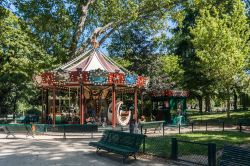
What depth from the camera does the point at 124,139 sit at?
44.9 ft

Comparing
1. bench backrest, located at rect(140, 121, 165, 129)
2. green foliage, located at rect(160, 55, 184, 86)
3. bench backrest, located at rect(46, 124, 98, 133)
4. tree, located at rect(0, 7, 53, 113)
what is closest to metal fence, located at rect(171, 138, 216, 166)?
bench backrest, located at rect(140, 121, 165, 129)

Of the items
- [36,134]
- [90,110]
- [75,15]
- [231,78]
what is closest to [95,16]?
[75,15]

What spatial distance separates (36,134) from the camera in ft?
71.6

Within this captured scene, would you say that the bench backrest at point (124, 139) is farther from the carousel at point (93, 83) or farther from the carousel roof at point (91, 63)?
the carousel roof at point (91, 63)

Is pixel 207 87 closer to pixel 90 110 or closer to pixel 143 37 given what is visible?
pixel 143 37

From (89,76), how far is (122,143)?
33.8 feet

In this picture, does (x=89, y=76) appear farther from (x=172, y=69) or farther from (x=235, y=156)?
(x=172, y=69)

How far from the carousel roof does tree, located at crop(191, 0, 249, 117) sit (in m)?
11.5

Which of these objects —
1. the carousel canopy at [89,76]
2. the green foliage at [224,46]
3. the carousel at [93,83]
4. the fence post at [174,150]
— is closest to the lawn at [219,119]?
the green foliage at [224,46]

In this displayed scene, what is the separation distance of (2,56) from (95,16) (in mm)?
10379

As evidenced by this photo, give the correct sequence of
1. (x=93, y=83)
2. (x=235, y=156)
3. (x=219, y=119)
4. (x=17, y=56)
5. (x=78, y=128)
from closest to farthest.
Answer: (x=235, y=156), (x=78, y=128), (x=93, y=83), (x=17, y=56), (x=219, y=119)

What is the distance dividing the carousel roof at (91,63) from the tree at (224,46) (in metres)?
11.5

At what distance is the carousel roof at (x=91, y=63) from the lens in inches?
1005

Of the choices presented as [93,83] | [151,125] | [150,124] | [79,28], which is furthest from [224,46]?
[93,83]
